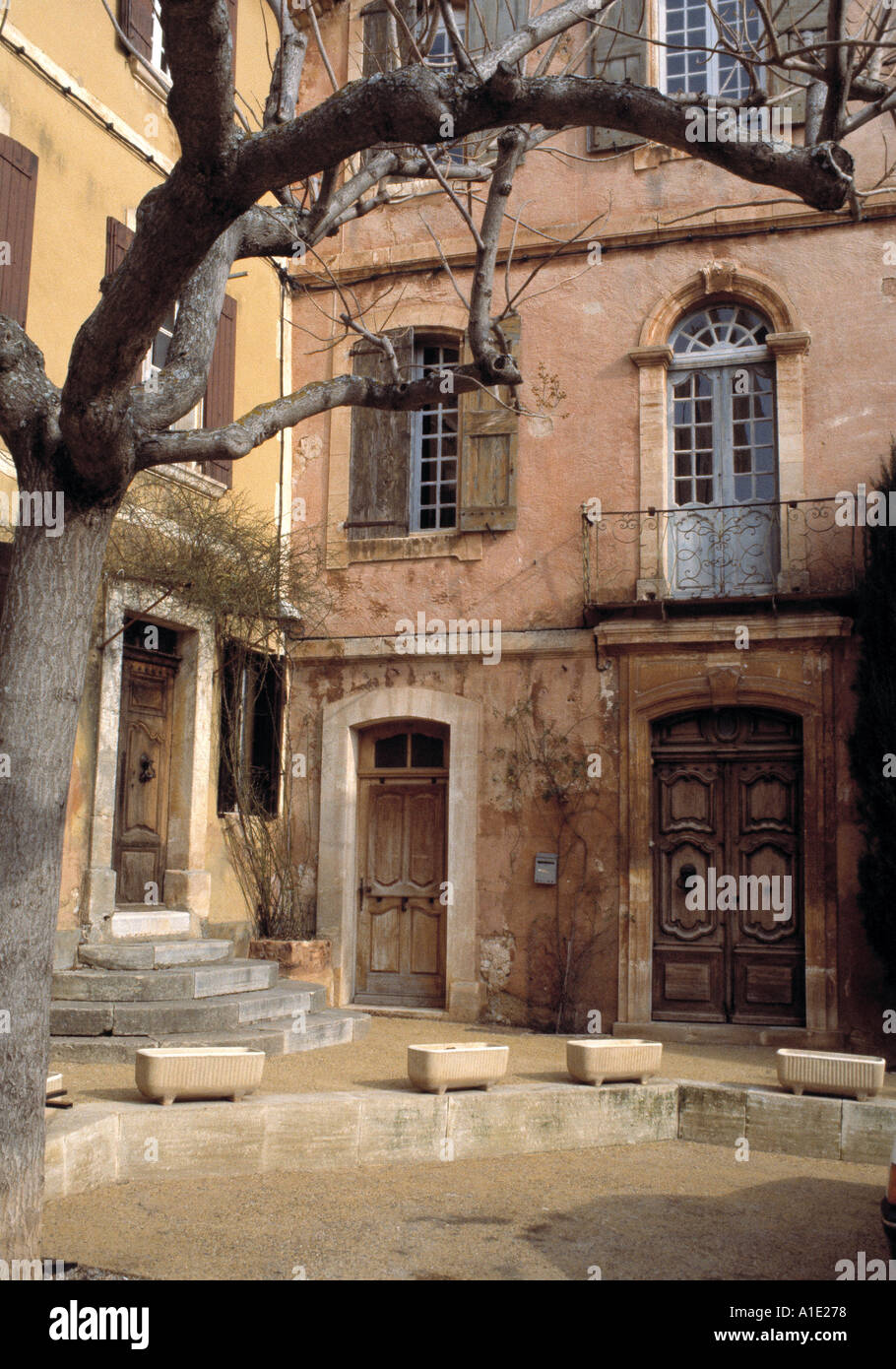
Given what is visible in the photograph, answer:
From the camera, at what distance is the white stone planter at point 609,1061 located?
25.4 ft

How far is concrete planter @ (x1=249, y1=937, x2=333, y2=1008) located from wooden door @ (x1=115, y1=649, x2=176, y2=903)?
1.08 meters

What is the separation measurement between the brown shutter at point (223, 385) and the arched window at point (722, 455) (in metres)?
4.11

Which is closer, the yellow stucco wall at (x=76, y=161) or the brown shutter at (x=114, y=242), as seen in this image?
the yellow stucco wall at (x=76, y=161)

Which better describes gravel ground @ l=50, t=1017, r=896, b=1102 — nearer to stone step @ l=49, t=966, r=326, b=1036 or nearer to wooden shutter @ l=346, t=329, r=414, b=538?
stone step @ l=49, t=966, r=326, b=1036

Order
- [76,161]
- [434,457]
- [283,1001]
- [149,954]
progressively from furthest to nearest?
1. [434,457]
2. [76,161]
3. [283,1001]
4. [149,954]

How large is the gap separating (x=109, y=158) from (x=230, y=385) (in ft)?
7.51

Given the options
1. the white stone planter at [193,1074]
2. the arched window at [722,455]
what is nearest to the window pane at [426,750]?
the arched window at [722,455]

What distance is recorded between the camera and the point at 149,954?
29.9 feet

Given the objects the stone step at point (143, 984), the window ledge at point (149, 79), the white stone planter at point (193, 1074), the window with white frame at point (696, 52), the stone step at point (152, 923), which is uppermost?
the window with white frame at point (696, 52)

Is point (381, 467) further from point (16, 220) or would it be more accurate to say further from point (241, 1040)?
point (241, 1040)

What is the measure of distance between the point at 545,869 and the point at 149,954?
12.1ft

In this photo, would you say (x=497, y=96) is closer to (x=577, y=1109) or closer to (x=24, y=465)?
(x=24, y=465)

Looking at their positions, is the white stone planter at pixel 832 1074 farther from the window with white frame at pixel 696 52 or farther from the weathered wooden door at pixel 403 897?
the window with white frame at pixel 696 52

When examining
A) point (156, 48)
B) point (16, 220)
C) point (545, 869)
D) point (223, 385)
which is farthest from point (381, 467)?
point (16, 220)
